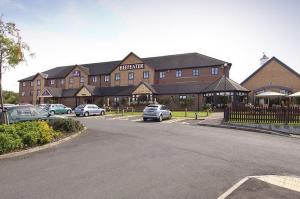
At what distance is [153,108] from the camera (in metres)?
27.7

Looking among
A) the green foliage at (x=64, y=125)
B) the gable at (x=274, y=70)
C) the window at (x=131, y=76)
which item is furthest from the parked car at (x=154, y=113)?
the window at (x=131, y=76)

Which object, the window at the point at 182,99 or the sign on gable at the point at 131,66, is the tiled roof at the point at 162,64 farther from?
the window at the point at 182,99

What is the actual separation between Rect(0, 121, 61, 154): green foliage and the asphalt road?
2.78 ft

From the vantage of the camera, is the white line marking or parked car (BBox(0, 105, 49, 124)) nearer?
the white line marking

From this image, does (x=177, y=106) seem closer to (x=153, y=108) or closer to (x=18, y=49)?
(x=153, y=108)

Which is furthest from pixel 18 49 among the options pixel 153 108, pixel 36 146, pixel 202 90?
pixel 202 90

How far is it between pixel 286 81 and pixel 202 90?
40.9ft

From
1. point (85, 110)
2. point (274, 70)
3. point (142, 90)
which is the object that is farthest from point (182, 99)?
point (85, 110)

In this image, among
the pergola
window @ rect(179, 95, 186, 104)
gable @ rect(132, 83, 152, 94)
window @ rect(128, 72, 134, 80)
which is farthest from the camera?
window @ rect(128, 72, 134, 80)

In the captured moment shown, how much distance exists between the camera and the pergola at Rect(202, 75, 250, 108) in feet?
140

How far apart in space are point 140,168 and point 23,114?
9.69 meters

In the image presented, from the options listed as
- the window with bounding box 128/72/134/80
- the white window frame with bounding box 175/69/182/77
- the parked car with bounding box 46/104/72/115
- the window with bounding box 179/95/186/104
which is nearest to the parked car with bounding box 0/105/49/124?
the parked car with bounding box 46/104/72/115

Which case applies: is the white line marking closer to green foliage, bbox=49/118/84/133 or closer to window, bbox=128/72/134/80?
green foliage, bbox=49/118/84/133

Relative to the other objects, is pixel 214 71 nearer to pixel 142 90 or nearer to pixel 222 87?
pixel 222 87
